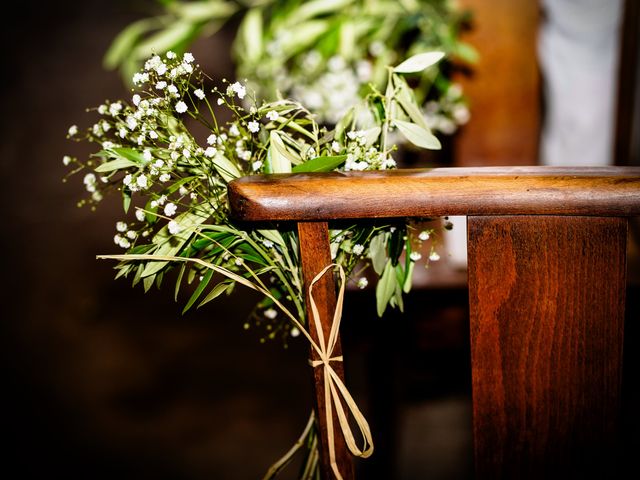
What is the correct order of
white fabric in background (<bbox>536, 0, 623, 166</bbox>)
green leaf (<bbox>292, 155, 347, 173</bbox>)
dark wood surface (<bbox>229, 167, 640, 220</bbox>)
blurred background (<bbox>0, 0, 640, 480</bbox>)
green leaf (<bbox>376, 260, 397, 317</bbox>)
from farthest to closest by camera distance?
white fabric in background (<bbox>536, 0, 623, 166</bbox>), blurred background (<bbox>0, 0, 640, 480</bbox>), green leaf (<bbox>376, 260, 397, 317</bbox>), green leaf (<bbox>292, 155, 347, 173</bbox>), dark wood surface (<bbox>229, 167, 640, 220</bbox>)

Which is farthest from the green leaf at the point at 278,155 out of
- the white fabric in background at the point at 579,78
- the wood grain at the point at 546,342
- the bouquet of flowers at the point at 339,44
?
the white fabric in background at the point at 579,78

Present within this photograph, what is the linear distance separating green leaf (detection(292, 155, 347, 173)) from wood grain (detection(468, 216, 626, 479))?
18cm

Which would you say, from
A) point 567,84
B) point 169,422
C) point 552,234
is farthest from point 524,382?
point 169,422

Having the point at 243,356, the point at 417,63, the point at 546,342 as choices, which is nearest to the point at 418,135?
the point at 417,63

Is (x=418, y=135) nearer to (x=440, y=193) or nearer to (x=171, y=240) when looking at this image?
(x=440, y=193)

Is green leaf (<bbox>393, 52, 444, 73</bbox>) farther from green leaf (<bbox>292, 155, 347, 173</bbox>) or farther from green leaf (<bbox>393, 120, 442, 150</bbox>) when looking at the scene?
green leaf (<bbox>292, 155, 347, 173</bbox>)

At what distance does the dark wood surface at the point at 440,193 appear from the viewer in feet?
1.96

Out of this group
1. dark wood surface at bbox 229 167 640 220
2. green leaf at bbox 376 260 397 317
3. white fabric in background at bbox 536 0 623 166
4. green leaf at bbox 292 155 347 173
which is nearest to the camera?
dark wood surface at bbox 229 167 640 220

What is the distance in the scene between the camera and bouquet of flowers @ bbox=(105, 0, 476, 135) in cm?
202

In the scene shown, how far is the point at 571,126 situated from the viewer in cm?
229

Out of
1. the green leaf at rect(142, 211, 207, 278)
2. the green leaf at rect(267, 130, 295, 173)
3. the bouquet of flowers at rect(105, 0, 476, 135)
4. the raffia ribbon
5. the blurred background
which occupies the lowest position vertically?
the blurred background

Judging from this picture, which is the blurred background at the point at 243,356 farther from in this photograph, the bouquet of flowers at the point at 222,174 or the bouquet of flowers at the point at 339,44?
the bouquet of flowers at the point at 222,174

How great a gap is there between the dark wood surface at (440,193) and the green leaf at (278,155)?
0.10 m

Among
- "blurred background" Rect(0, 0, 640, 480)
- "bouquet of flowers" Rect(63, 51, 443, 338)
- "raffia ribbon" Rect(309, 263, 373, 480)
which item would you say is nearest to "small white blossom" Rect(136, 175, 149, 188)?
"bouquet of flowers" Rect(63, 51, 443, 338)
